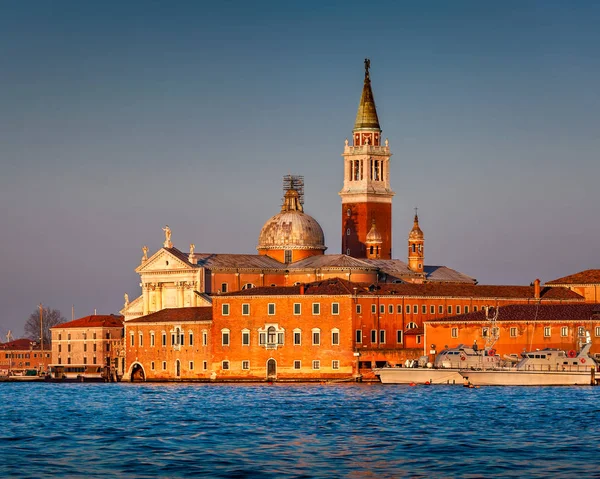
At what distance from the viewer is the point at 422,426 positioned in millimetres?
55812

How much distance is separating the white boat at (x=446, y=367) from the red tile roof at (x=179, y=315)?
17.1m

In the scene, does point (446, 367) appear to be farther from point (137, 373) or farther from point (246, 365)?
point (137, 373)

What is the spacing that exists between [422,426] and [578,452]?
985cm

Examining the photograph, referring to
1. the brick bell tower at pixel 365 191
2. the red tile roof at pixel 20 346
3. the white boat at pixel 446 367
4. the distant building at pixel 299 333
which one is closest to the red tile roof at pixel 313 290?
the distant building at pixel 299 333

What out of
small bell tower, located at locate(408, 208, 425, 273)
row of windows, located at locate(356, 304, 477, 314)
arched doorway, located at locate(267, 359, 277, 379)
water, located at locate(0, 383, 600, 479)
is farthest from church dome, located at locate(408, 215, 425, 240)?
water, located at locate(0, 383, 600, 479)

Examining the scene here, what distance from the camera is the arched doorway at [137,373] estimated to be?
105 meters

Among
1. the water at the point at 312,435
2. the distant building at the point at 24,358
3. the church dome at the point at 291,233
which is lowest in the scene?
the water at the point at 312,435

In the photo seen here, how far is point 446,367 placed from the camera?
280 ft

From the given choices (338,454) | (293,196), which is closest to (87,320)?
(293,196)

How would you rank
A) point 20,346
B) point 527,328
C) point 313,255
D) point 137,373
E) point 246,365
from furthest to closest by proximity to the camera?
point 20,346 → point 313,255 → point 137,373 → point 246,365 → point 527,328

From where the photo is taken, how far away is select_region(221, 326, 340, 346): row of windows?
95.0 meters

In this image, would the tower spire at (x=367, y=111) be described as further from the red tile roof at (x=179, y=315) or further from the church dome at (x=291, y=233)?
the red tile roof at (x=179, y=315)

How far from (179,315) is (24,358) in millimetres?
52400

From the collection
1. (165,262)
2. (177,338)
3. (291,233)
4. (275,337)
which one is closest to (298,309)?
(275,337)
